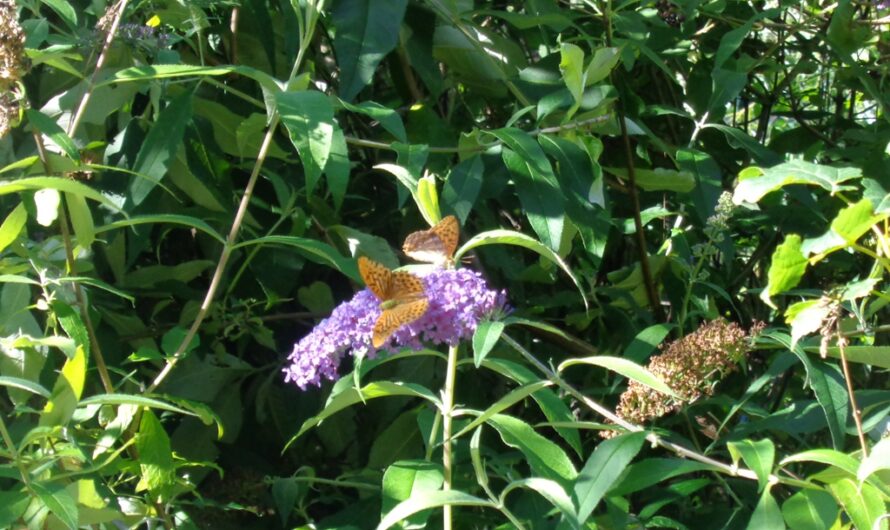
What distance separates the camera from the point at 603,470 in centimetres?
97

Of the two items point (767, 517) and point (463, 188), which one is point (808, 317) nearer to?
point (767, 517)

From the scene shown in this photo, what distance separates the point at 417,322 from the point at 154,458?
0.37m

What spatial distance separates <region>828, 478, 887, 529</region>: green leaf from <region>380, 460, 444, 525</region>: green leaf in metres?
0.38

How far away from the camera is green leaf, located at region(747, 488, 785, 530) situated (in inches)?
39.4

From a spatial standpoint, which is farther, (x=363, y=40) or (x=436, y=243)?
(x=363, y=40)

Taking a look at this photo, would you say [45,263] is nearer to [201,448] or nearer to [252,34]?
[201,448]

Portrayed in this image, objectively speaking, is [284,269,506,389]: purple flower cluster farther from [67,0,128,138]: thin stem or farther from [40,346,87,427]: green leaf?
[67,0,128,138]: thin stem

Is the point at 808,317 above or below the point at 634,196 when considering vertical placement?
above

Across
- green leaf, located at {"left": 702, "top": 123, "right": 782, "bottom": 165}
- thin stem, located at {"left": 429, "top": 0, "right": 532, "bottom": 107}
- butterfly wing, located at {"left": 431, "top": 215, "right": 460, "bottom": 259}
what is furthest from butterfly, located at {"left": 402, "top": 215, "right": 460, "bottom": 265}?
green leaf, located at {"left": 702, "top": 123, "right": 782, "bottom": 165}

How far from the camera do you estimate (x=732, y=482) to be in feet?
4.93

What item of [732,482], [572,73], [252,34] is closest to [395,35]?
[572,73]

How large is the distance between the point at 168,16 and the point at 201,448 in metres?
0.58

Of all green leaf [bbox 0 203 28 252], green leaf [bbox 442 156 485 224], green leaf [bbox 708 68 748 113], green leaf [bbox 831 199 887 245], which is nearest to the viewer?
green leaf [bbox 831 199 887 245]

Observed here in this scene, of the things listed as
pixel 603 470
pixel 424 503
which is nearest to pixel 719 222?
pixel 603 470
